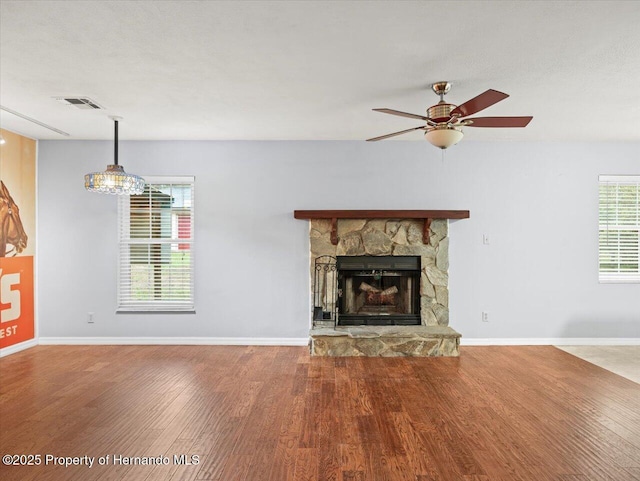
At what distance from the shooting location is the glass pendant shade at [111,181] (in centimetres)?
402

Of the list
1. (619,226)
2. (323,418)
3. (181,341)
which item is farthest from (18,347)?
(619,226)

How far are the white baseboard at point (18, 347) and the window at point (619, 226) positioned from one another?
24.0 ft

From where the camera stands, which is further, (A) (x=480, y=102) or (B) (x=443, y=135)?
(B) (x=443, y=135)

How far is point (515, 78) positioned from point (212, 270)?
12.9ft

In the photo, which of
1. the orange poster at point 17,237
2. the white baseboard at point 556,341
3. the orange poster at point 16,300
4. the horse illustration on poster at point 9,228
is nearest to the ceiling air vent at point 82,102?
the orange poster at point 17,237

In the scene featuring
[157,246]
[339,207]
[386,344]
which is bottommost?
[386,344]

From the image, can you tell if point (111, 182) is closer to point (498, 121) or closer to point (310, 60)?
point (310, 60)

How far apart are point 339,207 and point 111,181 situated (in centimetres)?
261

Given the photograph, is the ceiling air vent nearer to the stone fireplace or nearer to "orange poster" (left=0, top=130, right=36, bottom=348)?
"orange poster" (left=0, top=130, right=36, bottom=348)

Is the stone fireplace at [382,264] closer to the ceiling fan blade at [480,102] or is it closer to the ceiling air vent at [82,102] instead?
the ceiling fan blade at [480,102]

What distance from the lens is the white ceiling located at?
2.26 m

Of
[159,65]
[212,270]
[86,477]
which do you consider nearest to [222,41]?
[159,65]

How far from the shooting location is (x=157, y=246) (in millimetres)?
5336

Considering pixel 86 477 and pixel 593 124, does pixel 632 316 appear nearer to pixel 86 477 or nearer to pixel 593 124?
pixel 593 124
